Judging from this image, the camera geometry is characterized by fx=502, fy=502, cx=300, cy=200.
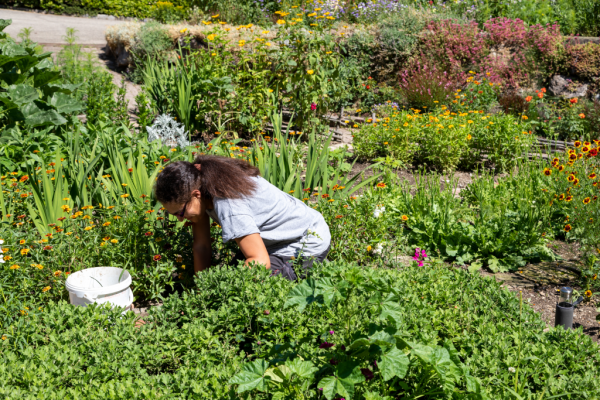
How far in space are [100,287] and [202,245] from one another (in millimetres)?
559

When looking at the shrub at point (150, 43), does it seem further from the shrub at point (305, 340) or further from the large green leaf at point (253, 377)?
the large green leaf at point (253, 377)

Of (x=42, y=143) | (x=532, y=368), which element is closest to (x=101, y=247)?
(x=42, y=143)

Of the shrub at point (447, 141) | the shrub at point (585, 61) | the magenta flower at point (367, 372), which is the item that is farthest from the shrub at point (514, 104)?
the magenta flower at point (367, 372)

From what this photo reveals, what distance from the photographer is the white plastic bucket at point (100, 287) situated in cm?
251

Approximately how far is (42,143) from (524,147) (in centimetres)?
469

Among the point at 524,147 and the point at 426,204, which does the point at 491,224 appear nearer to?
the point at 426,204

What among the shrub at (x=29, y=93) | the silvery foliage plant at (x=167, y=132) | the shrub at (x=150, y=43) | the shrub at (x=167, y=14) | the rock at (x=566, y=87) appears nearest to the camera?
the shrub at (x=29, y=93)

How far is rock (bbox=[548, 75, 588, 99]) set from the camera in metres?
7.54

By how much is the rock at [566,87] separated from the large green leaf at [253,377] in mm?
7402

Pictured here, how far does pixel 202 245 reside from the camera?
2773mm

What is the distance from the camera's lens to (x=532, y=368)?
6.08 feet

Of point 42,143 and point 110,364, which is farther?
point 42,143

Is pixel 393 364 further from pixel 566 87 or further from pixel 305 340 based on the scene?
pixel 566 87

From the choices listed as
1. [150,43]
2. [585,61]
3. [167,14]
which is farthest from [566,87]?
[167,14]
